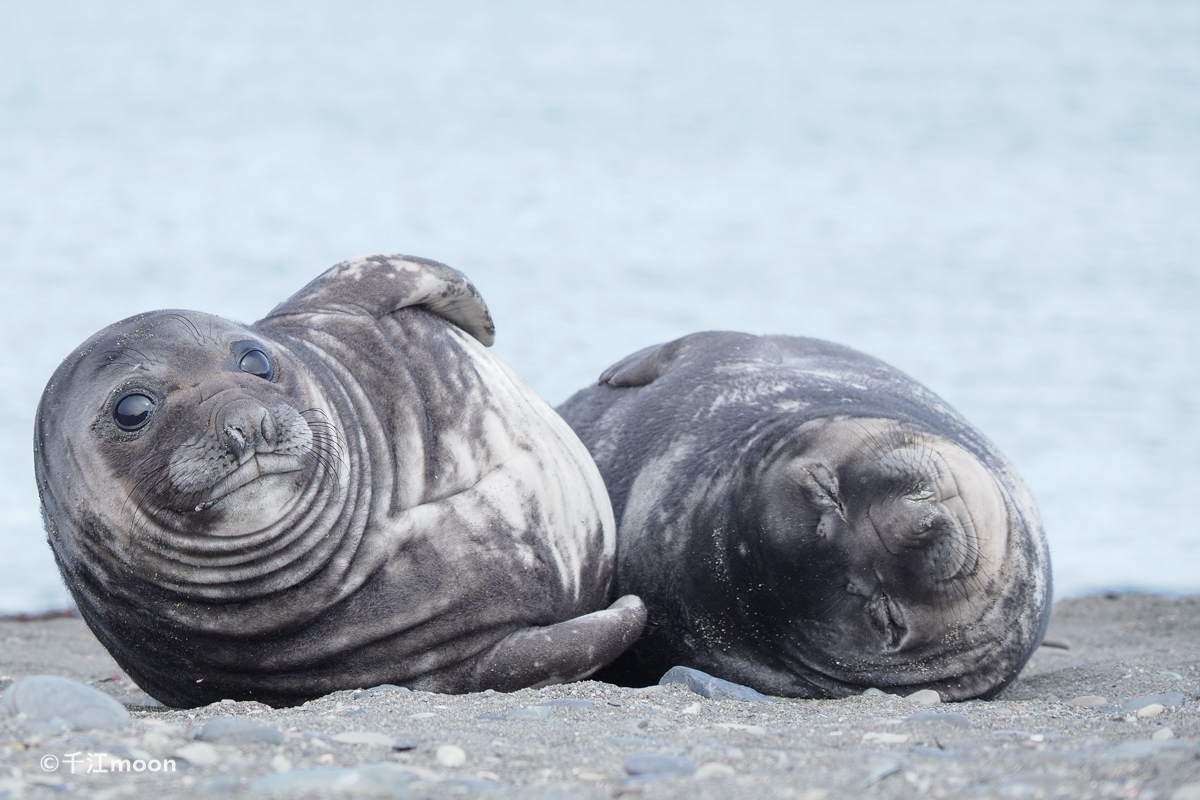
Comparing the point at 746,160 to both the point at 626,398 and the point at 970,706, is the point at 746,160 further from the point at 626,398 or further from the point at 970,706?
the point at 970,706

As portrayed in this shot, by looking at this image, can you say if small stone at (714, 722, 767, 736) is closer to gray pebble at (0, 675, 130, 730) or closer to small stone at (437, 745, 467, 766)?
small stone at (437, 745, 467, 766)

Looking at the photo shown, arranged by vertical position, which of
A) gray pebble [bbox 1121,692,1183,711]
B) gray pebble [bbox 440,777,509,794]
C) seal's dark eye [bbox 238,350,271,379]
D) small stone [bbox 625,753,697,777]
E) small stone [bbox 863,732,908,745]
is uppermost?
seal's dark eye [bbox 238,350,271,379]

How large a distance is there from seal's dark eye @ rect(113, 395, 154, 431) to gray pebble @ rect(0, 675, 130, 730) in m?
0.75


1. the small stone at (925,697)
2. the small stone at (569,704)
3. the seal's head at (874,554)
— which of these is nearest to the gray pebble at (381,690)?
the small stone at (569,704)

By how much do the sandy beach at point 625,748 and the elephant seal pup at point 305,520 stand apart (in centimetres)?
15

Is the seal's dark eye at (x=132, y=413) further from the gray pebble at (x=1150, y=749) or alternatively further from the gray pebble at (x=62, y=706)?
the gray pebble at (x=1150, y=749)

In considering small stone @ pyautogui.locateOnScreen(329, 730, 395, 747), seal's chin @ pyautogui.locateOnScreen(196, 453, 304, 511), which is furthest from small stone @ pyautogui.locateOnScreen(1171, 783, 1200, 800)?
seal's chin @ pyautogui.locateOnScreen(196, 453, 304, 511)

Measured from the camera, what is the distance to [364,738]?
281cm

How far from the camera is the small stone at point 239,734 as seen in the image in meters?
2.71

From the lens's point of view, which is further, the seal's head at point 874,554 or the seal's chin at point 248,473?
the seal's head at point 874,554

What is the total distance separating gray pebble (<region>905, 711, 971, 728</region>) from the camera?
3.18 m

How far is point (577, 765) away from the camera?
2.68m

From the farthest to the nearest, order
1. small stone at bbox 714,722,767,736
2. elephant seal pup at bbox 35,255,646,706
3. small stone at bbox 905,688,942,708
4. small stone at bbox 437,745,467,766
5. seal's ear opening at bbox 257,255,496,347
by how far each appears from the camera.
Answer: seal's ear opening at bbox 257,255,496,347 < small stone at bbox 905,688,942,708 < elephant seal pup at bbox 35,255,646,706 < small stone at bbox 714,722,767,736 < small stone at bbox 437,745,467,766

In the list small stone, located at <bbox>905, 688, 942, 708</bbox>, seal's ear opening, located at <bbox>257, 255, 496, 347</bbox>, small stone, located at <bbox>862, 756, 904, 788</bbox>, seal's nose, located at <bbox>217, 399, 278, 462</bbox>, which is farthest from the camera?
seal's ear opening, located at <bbox>257, 255, 496, 347</bbox>
